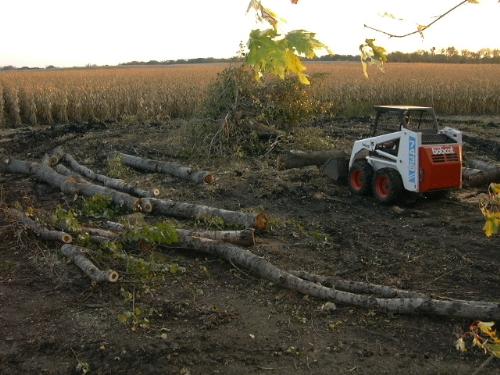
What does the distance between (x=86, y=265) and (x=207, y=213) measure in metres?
2.21

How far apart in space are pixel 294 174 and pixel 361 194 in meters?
1.82

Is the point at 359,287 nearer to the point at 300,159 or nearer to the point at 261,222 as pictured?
the point at 261,222

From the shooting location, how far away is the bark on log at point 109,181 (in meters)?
8.92

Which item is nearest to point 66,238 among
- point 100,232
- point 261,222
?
point 100,232

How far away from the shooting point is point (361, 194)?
31.4 feet

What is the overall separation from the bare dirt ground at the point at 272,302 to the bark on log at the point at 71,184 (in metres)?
0.48

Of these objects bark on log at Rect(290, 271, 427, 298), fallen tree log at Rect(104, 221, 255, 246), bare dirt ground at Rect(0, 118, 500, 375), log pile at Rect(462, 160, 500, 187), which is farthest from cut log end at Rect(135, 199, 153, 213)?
log pile at Rect(462, 160, 500, 187)

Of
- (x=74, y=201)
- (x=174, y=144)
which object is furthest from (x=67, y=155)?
(x=74, y=201)

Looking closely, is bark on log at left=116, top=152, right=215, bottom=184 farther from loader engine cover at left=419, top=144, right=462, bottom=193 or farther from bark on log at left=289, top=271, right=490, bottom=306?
bark on log at left=289, top=271, right=490, bottom=306

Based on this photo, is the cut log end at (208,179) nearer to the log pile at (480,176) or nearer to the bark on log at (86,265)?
the bark on log at (86,265)

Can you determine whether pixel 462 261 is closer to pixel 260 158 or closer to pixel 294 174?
pixel 294 174

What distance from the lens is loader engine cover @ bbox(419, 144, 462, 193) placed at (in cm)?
822

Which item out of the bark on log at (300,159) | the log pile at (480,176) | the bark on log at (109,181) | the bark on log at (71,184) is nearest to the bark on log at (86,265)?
the bark on log at (71,184)

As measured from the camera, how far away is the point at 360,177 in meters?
9.56
